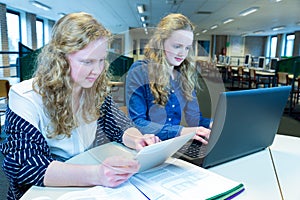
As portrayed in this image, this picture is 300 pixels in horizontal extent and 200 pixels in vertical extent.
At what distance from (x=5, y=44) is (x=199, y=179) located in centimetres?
903

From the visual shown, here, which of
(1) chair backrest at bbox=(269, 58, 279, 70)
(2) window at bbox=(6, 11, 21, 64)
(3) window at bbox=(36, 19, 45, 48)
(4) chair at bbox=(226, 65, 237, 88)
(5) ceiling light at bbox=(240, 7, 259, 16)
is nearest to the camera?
(5) ceiling light at bbox=(240, 7, 259, 16)

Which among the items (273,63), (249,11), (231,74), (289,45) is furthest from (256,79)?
(289,45)

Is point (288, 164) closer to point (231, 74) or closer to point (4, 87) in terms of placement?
point (4, 87)

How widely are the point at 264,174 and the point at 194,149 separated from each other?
0.27 meters

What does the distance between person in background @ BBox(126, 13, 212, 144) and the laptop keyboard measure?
18cm

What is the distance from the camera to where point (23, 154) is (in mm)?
758

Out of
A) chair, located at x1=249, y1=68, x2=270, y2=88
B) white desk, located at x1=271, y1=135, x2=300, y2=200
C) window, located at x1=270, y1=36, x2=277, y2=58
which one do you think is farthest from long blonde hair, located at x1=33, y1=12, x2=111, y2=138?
window, located at x1=270, y1=36, x2=277, y2=58

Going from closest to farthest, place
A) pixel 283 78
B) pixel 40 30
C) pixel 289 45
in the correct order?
pixel 283 78, pixel 40 30, pixel 289 45

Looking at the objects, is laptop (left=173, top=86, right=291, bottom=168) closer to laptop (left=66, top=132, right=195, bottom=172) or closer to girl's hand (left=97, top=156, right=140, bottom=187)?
laptop (left=66, top=132, right=195, bottom=172)

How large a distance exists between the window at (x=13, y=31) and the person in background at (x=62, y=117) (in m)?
8.50

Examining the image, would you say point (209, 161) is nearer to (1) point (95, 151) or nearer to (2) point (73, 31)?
(1) point (95, 151)

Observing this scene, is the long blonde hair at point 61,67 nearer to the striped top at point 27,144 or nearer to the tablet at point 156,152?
the striped top at point 27,144

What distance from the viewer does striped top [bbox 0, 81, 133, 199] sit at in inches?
29.7

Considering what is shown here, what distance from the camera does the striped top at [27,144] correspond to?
2.47ft
